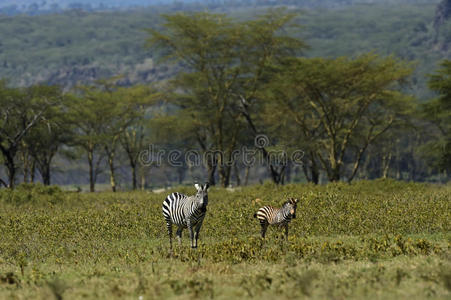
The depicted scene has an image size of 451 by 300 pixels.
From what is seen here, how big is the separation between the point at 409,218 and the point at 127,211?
10116 mm

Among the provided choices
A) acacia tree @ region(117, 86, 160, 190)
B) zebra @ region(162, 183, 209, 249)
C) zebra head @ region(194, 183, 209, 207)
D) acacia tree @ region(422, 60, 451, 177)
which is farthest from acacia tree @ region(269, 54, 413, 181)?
zebra head @ region(194, 183, 209, 207)

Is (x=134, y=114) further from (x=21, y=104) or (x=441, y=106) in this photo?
(x=441, y=106)

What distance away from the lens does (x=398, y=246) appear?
477 inches

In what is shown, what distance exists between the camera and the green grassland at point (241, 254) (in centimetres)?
883

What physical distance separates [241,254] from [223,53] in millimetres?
29782

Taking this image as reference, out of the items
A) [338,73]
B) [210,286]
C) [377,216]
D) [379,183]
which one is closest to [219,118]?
[338,73]

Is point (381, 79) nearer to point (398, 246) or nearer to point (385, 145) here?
point (398, 246)

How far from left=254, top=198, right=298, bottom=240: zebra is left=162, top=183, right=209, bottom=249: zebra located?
1.82 metres

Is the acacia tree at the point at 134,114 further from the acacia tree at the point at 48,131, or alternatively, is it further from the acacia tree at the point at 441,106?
the acacia tree at the point at 441,106

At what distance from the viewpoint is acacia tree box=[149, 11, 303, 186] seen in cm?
3900

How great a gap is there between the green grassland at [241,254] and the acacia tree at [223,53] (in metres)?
19.9

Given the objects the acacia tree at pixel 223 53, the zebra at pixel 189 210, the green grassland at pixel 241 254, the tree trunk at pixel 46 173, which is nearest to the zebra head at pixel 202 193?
the zebra at pixel 189 210

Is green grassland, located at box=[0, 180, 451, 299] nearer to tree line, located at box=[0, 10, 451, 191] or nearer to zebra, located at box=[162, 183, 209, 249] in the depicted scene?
zebra, located at box=[162, 183, 209, 249]

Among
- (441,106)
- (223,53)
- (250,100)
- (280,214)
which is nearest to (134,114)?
(250,100)
